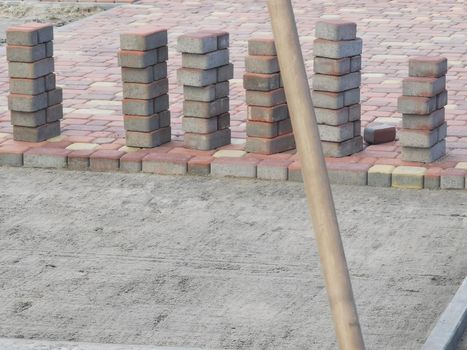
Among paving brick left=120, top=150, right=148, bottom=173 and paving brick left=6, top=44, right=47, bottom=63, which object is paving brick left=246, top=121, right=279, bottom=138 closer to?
paving brick left=120, top=150, right=148, bottom=173

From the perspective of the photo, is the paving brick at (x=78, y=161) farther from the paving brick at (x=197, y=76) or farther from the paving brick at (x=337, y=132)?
the paving brick at (x=337, y=132)

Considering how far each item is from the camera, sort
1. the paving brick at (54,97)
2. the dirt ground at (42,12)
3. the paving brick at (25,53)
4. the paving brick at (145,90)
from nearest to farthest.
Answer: the paving brick at (145,90)
the paving brick at (25,53)
the paving brick at (54,97)
the dirt ground at (42,12)

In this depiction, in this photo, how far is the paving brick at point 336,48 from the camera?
401 inches

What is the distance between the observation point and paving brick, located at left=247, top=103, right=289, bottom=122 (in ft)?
34.2

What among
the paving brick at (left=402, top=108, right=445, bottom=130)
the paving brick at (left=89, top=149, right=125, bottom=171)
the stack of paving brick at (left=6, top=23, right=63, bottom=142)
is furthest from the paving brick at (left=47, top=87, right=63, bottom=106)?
the paving brick at (left=402, top=108, right=445, bottom=130)

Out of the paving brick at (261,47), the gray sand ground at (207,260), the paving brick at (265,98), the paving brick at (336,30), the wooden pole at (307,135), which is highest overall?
the wooden pole at (307,135)

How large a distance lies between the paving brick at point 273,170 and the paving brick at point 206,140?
0.60 m

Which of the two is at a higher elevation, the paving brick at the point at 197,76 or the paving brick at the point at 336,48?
the paving brick at the point at 336,48

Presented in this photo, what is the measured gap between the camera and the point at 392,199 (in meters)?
9.62

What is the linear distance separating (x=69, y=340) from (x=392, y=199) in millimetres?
3125

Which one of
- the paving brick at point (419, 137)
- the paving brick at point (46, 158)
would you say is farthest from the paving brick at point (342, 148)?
the paving brick at point (46, 158)

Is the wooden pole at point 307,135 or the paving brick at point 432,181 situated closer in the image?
the wooden pole at point 307,135

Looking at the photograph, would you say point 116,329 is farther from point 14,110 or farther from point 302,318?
point 14,110

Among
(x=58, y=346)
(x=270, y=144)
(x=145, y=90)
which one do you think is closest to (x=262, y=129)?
(x=270, y=144)
